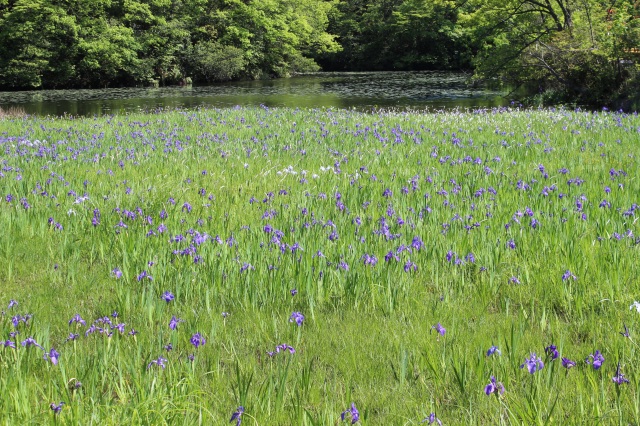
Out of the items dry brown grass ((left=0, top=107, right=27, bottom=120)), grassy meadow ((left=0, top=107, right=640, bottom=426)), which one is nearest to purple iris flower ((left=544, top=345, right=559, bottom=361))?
grassy meadow ((left=0, top=107, right=640, bottom=426))

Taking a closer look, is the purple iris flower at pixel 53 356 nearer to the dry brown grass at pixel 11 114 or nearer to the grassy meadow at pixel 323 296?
the grassy meadow at pixel 323 296

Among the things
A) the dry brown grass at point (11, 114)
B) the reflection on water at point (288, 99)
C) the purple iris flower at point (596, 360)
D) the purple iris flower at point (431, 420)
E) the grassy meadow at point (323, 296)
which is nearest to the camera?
the purple iris flower at point (431, 420)

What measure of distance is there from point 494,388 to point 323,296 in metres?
1.37

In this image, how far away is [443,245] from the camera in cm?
390

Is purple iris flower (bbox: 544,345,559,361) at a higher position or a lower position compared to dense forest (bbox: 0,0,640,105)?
lower

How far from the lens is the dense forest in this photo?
19.7 metres

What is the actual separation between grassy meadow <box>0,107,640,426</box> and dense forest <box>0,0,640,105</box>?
47.2 ft

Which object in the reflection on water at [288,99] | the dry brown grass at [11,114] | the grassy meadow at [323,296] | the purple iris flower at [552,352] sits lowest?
the grassy meadow at [323,296]

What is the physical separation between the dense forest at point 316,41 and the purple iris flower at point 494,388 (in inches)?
726

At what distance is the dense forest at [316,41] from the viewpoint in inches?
776

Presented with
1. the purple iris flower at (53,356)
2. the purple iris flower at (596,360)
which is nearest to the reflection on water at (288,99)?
the purple iris flower at (596,360)

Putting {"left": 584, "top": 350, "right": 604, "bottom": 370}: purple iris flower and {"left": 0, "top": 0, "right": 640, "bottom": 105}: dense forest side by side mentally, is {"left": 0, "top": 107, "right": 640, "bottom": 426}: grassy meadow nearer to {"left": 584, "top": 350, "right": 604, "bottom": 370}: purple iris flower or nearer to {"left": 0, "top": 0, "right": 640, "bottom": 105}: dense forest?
{"left": 584, "top": 350, "right": 604, "bottom": 370}: purple iris flower

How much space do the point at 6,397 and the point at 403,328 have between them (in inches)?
68.6

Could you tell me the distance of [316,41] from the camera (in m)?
62.8
